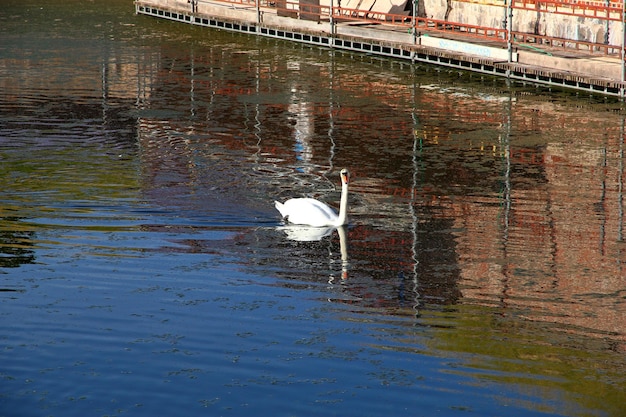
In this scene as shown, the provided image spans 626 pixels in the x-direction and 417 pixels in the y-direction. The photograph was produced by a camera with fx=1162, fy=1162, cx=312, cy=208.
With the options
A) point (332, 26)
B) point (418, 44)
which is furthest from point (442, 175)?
point (332, 26)

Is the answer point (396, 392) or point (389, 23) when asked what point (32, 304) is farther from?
point (389, 23)

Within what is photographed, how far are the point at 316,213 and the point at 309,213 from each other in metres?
0.11

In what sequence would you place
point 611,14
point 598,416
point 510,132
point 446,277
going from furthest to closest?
1. point 611,14
2. point 510,132
3. point 446,277
4. point 598,416

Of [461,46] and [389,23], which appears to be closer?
[461,46]

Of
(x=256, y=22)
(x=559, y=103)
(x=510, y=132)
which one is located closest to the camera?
(x=510, y=132)

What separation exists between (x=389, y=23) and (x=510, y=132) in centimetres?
1430

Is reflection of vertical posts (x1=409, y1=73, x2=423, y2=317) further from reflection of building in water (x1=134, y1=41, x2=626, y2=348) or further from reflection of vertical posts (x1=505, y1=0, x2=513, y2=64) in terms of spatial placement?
reflection of vertical posts (x1=505, y1=0, x2=513, y2=64)

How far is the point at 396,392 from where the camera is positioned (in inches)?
474

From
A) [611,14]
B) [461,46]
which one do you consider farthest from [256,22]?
[611,14]

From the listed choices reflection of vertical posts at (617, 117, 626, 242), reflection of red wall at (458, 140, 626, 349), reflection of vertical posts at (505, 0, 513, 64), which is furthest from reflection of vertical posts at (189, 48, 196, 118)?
reflection of vertical posts at (617, 117, 626, 242)

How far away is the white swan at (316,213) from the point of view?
1819 centimetres

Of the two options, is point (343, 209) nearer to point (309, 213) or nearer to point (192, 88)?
point (309, 213)

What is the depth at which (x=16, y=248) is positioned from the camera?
676 inches

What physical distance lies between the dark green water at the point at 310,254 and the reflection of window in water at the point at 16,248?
2.0 inches
